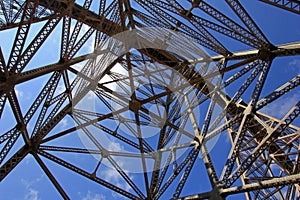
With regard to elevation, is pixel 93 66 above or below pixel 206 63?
above

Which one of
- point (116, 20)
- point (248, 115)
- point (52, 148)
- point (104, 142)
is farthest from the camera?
point (104, 142)

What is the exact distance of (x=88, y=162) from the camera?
76.0 ft

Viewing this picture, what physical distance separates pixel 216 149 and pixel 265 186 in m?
11.6

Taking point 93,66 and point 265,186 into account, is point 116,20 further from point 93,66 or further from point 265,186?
point 265,186

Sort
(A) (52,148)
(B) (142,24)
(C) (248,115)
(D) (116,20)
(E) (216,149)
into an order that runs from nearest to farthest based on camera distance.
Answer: (C) (248,115)
(A) (52,148)
(D) (116,20)
(B) (142,24)
(E) (216,149)

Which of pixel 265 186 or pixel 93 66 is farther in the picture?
pixel 93 66

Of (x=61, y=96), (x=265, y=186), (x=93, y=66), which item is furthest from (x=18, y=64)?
(x=265, y=186)

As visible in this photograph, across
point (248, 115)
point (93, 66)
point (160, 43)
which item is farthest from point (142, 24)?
point (248, 115)

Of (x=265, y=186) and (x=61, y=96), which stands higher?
(x=61, y=96)

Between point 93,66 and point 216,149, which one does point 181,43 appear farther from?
point 216,149

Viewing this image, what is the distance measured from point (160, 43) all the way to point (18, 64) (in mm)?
10415

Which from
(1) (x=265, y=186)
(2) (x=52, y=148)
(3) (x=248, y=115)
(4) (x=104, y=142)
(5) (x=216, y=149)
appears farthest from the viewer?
(5) (x=216, y=149)

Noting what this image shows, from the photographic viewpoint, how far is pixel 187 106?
60.8ft

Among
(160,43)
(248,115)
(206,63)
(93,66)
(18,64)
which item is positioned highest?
(160,43)
